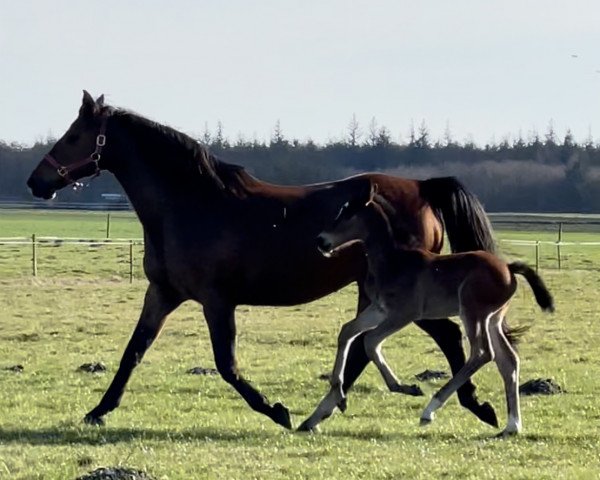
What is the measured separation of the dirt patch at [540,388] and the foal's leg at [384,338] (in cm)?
302

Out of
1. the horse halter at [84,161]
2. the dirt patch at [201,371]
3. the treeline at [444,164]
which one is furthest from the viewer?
the treeline at [444,164]

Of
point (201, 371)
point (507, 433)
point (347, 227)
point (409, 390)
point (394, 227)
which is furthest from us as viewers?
point (201, 371)

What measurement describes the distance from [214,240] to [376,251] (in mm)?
1317

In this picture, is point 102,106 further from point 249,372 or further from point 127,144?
point 249,372

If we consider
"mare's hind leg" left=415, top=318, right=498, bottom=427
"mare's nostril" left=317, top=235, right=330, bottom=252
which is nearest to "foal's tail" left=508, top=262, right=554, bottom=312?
"mare's hind leg" left=415, top=318, right=498, bottom=427

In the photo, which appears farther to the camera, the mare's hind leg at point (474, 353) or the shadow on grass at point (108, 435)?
the mare's hind leg at point (474, 353)

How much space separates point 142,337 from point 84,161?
1.58 metres

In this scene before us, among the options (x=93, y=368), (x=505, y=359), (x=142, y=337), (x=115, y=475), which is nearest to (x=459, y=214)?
(x=505, y=359)

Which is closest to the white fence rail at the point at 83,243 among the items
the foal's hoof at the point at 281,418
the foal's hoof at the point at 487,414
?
the foal's hoof at the point at 281,418

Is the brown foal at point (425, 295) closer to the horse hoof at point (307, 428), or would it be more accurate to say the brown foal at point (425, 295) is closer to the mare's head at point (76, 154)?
the horse hoof at point (307, 428)

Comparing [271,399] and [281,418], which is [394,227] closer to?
[281,418]

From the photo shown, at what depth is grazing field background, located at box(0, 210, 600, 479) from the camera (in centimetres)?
796

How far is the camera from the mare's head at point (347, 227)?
9766mm

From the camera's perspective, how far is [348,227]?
9.86 m
